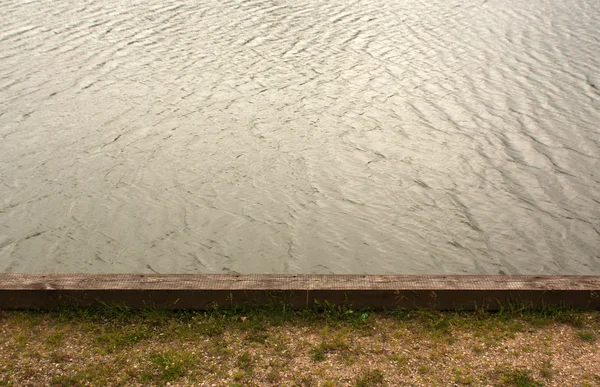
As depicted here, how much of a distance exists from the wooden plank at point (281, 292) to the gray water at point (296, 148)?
6.80 feet

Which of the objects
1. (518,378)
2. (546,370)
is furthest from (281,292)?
(546,370)

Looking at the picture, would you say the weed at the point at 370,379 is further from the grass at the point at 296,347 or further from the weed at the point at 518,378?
the weed at the point at 518,378

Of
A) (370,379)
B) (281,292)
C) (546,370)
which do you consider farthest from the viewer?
(281,292)

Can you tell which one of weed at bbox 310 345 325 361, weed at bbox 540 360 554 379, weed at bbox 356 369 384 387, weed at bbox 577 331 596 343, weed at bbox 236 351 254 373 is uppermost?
weed at bbox 236 351 254 373

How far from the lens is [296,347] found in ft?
17.7

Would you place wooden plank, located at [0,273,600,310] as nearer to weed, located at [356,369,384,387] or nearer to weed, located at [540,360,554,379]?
weed, located at [540,360,554,379]

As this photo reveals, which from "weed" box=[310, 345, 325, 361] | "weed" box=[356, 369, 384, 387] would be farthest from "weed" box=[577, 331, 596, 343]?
"weed" box=[310, 345, 325, 361]

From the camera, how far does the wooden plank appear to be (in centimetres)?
A: 572

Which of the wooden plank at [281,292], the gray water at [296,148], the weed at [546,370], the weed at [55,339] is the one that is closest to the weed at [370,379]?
the wooden plank at [281,292]

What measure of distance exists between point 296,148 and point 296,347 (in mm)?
6184

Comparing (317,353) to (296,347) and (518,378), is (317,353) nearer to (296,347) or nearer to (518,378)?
(296,347)

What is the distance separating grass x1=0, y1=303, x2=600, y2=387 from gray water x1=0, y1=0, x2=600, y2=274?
7.28 ft

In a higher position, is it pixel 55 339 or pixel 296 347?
pixel 55 339

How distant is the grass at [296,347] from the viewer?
507 centimetres
